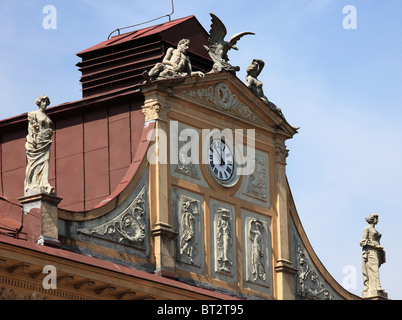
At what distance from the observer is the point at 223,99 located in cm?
4100

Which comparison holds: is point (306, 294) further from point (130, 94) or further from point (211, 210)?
point (130, 94)

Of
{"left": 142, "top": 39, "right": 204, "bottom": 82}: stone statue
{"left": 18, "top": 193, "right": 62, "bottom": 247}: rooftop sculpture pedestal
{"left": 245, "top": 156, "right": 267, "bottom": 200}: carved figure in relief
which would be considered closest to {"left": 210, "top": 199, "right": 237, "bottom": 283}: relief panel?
{"left": 245, "top": 156, "right": 267, "bottom": 200}: carved figure in relief

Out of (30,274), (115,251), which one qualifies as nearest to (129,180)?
(115,251)

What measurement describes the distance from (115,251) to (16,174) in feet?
21.8

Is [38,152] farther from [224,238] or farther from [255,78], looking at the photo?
[255,78]

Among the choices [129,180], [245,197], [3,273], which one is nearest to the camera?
[3,273]

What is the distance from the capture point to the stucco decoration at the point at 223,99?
4019cm

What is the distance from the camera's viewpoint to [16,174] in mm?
42156

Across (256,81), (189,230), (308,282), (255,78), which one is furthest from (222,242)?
(255,78)

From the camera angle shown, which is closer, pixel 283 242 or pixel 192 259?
pixel 192 259

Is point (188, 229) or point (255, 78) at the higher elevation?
point (255, 78)

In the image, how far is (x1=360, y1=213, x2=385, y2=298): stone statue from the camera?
143 feet

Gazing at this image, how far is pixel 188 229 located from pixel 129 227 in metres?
2.12
